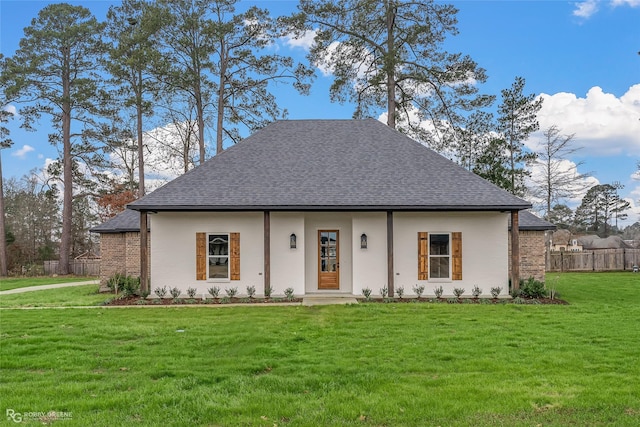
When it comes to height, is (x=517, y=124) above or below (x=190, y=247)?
above

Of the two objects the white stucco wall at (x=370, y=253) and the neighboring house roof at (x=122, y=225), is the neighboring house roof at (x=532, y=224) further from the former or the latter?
the neighboring house roof at (x=122, y=225)

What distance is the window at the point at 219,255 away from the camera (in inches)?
549

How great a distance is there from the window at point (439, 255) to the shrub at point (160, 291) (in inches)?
307

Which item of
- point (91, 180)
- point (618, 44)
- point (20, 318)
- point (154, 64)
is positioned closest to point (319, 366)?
point (20, 318)

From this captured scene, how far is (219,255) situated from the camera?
45.9 feet

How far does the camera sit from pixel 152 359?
650cm

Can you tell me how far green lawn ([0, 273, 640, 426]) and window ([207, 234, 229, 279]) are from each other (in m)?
3.72

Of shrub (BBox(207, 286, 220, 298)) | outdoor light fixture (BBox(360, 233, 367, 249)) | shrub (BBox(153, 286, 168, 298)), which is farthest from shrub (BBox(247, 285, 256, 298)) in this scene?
outdoor light fixture (BBox(360, 233, 367, 249))

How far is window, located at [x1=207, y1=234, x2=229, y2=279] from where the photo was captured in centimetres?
1395

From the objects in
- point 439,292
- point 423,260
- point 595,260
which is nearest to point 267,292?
point 423,260

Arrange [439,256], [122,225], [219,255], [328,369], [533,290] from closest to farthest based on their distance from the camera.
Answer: [328,369] < [533,290] < [439,256] < [219,255] < [122,225]

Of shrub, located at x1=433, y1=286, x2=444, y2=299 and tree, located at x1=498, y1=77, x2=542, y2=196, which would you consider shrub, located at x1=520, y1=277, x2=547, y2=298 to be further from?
tree, located at x1=498, y1=77, x2=542, y2=196

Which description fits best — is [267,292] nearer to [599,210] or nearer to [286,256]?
[286,256]

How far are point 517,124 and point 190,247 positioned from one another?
21.1m
